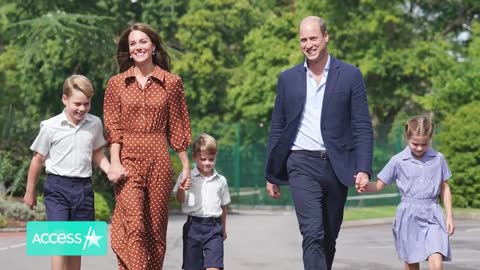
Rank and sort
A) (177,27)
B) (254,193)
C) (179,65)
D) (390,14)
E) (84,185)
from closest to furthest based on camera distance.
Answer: (84,185), (254,193), (390,14), (179,65), (177,27)

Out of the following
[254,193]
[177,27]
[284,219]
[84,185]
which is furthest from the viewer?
[177,27]

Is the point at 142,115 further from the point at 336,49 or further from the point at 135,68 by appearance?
the point at 336,49

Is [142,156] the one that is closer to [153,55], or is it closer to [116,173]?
[116,173]

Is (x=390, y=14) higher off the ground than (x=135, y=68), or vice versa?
(x=390, y=14)

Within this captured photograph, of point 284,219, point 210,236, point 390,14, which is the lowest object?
point 284,219

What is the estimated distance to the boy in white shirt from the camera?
876 cm

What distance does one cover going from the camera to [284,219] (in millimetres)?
25641

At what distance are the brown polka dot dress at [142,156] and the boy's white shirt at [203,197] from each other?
0.65 metres

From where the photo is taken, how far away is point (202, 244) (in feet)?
28.9

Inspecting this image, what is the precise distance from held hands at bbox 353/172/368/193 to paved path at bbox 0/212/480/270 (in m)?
4.78

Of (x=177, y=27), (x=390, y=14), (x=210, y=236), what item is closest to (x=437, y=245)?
(x=210, y=236)

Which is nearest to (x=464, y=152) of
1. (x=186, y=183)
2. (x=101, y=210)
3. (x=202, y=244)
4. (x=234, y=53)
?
(x=101, y=210)

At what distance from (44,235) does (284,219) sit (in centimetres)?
1798

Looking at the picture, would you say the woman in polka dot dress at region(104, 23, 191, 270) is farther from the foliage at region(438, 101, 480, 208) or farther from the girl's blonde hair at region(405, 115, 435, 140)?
the foliage at region(438, 101, 480, 208)
